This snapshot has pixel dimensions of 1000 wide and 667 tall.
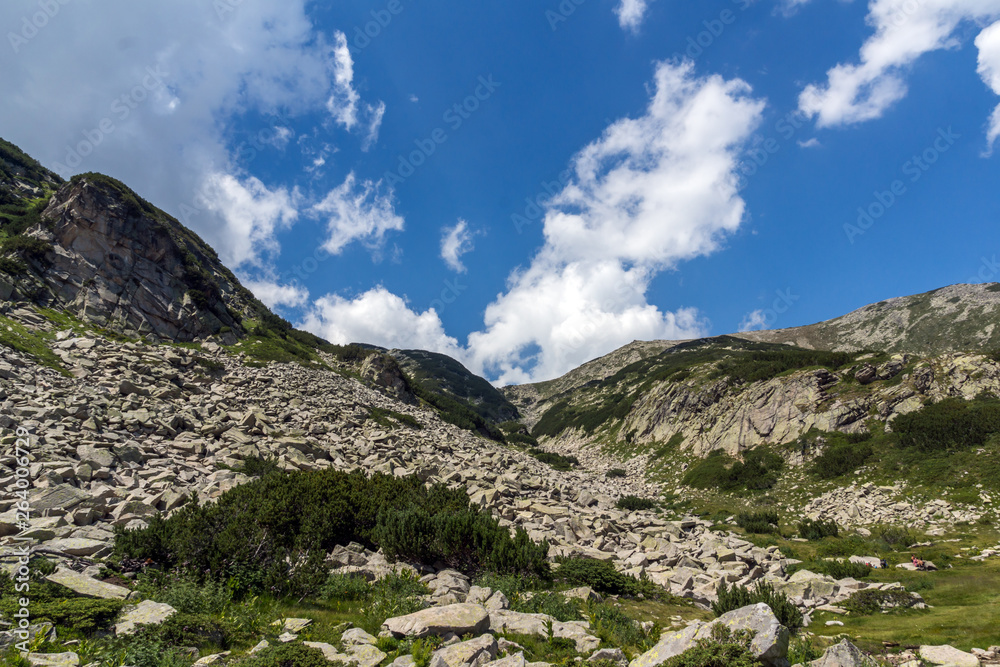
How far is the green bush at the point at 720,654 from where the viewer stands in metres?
5.45

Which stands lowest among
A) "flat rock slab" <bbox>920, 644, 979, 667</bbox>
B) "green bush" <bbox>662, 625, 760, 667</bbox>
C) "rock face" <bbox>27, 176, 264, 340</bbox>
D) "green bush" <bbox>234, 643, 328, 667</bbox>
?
"flat rock slab" <bbox>920, 644, 979, 667</bbox>

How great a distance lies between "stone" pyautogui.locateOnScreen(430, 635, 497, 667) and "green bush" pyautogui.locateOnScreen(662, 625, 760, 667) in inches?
101

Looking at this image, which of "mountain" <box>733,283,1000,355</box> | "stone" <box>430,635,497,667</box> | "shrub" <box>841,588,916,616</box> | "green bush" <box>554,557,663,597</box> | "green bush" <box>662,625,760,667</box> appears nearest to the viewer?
"green bush" <box>662,625,760,667</box>

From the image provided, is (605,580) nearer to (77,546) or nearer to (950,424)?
(77,546)

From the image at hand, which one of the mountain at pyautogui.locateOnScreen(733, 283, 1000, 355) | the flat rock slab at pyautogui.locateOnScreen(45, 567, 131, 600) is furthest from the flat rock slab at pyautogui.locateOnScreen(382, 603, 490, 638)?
the mountain at pyautogui.locateOnScreen(733, 283, 1000, 355)

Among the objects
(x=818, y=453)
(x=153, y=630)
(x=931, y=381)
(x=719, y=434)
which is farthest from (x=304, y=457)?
(x=931, y=381)

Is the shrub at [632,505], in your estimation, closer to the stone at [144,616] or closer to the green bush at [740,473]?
the green bush at [740,473]

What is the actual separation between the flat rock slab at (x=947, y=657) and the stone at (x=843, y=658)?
171 centimetres

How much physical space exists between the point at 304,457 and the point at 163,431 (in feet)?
18.6

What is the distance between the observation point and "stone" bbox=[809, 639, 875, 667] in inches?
228

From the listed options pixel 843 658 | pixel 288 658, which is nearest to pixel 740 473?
pixel 843 658

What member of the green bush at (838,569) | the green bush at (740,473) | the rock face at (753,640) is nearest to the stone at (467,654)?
the rock face at (753,640)

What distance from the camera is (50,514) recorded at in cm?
1005

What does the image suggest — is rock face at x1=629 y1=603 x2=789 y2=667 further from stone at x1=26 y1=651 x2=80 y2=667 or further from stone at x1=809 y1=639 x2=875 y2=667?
stone at x1=26 y1=651 x2=80 y2=667
